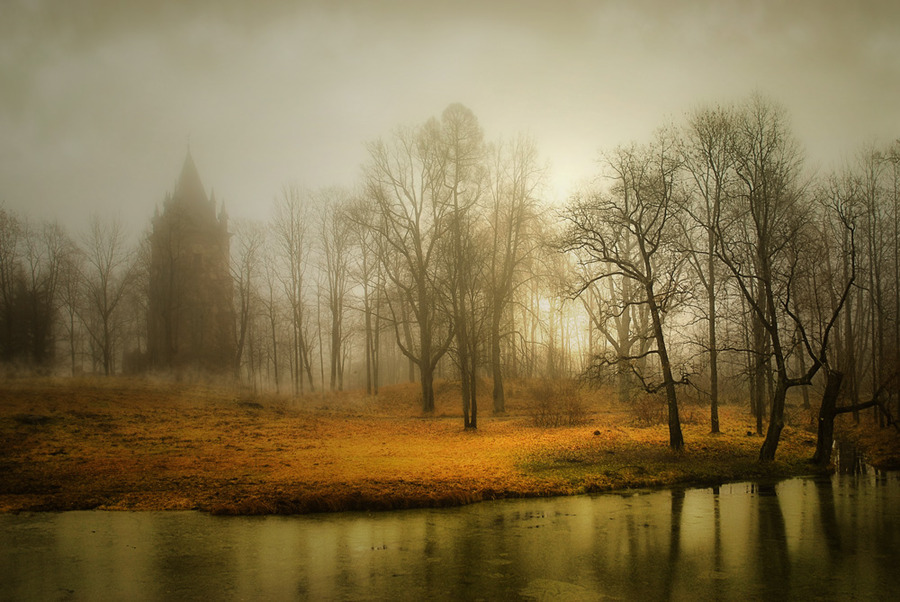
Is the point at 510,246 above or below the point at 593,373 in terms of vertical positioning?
above

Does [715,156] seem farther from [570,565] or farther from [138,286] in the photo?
[138,286]

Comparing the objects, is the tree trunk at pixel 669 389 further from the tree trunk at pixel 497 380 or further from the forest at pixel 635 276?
the tree trunk at pixel 497 380

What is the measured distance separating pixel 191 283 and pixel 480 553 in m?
53.7

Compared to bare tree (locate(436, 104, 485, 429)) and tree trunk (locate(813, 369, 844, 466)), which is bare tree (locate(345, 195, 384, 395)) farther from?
tree trunk (locate(813, 369, 844, 466))

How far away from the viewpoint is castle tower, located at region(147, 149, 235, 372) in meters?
48.5

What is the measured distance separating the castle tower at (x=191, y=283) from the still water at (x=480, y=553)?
3925cm

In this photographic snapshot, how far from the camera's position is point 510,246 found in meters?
34.7

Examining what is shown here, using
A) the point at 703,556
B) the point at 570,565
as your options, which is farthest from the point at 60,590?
the point at 703,556

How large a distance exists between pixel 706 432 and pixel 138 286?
46.8 meters

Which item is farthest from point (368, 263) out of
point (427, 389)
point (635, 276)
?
point (635, 276)

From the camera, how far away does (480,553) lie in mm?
8586

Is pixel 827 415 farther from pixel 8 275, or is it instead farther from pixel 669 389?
pixel 8 275

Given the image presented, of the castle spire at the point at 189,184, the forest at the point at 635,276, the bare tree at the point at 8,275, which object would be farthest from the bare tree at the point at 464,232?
the castle spire at the point at 189,184

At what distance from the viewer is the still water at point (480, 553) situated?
7.09 metres
